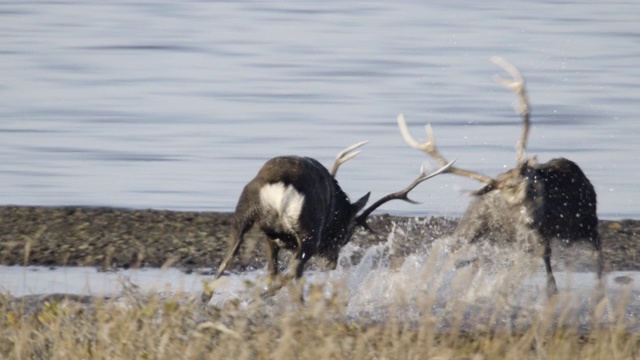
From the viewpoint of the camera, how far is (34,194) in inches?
664

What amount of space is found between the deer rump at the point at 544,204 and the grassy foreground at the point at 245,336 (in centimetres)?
235

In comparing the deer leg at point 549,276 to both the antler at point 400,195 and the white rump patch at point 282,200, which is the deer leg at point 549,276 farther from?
the white rump patch at point 282,200

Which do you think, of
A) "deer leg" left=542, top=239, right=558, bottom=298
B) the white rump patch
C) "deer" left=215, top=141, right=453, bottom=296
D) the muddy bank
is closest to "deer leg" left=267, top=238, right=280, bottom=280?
"deer" left=215, top=141, right=453, bottom=296

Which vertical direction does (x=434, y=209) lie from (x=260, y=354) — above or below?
below

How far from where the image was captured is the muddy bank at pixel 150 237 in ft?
43.0

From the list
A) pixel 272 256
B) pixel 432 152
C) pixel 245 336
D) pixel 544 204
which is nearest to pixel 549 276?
pixel 544 204

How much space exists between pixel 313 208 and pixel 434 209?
500 cm

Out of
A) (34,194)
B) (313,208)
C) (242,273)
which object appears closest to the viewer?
(313,208)

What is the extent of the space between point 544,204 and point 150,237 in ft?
13.6

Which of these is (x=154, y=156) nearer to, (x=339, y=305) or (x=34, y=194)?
(x=34, y=194)

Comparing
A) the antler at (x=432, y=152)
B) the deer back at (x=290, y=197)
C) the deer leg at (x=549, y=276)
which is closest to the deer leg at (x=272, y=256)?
the deer back at (x=290, y=197)

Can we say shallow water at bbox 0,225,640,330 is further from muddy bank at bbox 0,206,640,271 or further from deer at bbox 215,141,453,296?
muddy bank at bbox 0,206,640,271

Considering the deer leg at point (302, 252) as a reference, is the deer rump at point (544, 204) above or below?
above

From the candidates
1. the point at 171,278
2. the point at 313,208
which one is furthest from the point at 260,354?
the point at 171,278
